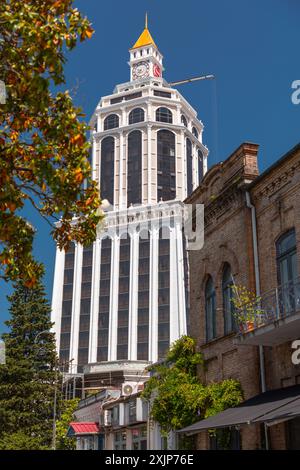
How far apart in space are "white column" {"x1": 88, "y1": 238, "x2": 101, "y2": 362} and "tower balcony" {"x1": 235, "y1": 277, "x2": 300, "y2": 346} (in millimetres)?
78924

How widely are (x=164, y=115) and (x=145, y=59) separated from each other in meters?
24.6

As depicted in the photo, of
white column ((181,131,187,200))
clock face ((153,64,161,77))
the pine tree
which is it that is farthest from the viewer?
clock face ((153,64,161,77))

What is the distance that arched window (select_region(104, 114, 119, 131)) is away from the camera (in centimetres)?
11927

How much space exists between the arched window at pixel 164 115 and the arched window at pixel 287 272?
101m

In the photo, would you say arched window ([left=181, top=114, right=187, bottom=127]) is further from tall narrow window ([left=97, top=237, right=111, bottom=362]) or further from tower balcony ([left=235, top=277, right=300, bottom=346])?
tower balcony ([left=235, top=277, right=300, bottom=346])

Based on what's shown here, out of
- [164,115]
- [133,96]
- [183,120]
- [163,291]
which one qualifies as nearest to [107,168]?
[164,115]

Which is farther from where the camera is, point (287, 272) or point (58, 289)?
point (58, 289)

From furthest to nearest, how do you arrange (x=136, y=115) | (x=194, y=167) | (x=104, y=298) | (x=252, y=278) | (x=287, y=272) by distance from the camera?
(x=194, y=167), (x=136, y=115), (x=104, y=298), (x=252, y=278), (x=287, y=272)

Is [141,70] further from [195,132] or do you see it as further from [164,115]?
[164,115]

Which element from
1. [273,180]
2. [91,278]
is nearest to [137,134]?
[91,278]

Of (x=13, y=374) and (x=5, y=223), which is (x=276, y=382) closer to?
(x=5, y=223)

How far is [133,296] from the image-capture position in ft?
319

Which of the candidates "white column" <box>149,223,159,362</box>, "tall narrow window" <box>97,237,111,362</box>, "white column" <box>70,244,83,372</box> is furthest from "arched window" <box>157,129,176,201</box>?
"white column" <box>70,244,83,372</box>

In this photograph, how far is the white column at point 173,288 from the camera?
92000 millimetres
